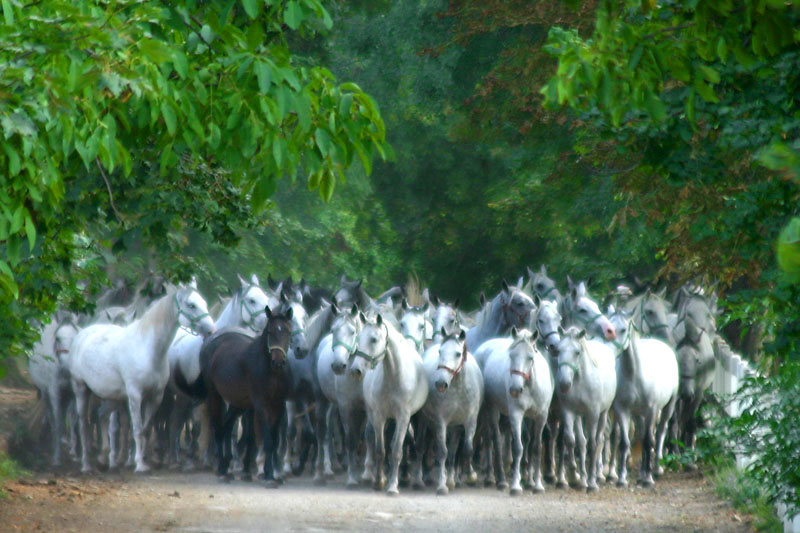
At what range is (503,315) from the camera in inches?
737

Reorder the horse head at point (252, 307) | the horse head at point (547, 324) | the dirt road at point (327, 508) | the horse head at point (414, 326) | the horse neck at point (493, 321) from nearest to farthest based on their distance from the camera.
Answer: the dirt road at point (327, 508)
the horse head at point (547, 324)
the horse head at point (414, 326)
the horse neck at point (493, 321)
the horse head at point (252, 307)

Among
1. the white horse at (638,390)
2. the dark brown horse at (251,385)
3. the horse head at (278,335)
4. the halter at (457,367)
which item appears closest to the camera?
the halter at (457,367)

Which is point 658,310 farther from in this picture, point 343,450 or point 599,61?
point 599,61

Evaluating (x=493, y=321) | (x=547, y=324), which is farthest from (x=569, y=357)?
(x=493, y=321)

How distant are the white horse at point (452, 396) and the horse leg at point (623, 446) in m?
1.90

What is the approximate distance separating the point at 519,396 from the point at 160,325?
4.95 meters

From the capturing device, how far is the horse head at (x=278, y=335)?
15875mm

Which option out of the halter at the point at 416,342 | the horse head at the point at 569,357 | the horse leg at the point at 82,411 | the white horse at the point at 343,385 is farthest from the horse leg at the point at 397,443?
the horse leg at the point at 82,411

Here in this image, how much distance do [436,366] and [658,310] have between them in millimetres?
5214

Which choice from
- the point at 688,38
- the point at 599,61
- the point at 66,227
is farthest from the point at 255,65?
the point at 66,227

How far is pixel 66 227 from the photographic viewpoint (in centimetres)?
1015

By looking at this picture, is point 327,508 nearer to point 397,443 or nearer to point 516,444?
point 397,443

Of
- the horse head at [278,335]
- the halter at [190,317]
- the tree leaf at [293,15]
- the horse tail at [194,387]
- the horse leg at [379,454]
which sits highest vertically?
the tree leaf at [293,15]

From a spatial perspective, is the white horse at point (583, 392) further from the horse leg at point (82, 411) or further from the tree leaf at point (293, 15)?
the tree leaf at point (293, 15)
